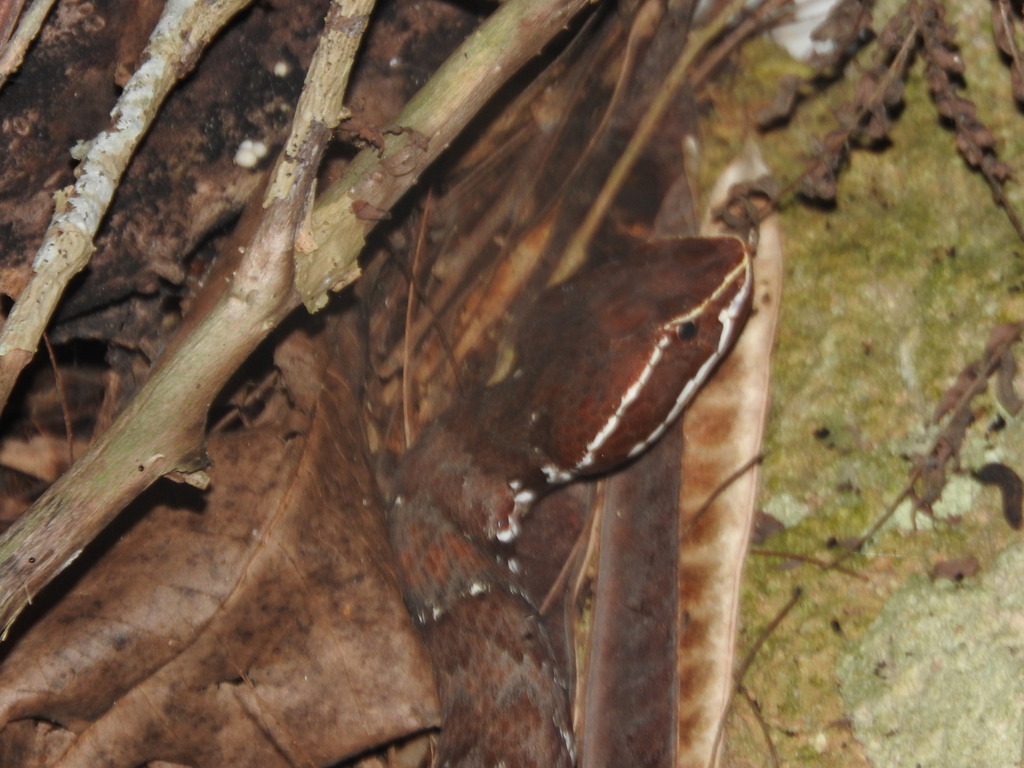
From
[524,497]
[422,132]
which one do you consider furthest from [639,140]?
[524,497]

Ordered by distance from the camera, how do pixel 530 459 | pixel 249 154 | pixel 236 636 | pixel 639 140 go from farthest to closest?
pixel 639 140 → pixel 530 459 → pixel 249 154 → pixel 236 636

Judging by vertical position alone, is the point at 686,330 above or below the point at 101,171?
below

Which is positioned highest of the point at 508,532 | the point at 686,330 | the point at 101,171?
the point at 101,171

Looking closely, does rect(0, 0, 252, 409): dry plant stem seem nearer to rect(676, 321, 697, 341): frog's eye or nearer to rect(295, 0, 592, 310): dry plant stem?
rect(295, 0, 592, 310): dry plant stem

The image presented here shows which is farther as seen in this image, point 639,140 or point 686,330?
point 639,140

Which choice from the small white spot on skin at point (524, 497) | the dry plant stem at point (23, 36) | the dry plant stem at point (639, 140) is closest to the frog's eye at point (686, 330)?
the dry plant stem at point (639, 140)

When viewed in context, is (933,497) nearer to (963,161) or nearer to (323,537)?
(963,161)

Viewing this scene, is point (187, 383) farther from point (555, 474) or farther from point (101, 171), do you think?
point (555, 474)
